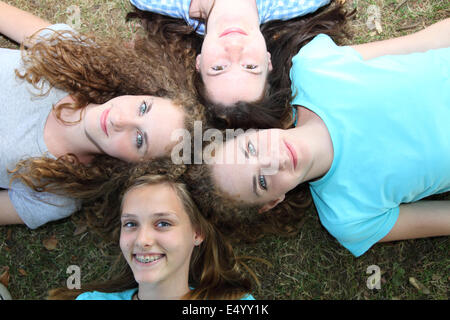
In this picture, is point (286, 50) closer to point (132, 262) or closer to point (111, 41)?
point (111, 41)

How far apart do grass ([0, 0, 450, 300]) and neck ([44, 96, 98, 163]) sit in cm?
81

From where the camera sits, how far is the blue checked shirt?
11.1ft

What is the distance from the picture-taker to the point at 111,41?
356 centimetres

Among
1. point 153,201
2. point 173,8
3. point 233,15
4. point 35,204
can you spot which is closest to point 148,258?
point 153,201

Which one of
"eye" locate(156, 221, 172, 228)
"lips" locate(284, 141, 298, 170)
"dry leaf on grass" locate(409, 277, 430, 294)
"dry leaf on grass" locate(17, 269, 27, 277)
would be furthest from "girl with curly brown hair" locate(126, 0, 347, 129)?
"dry leaf on grass" locate(17, 269, 27, 277)

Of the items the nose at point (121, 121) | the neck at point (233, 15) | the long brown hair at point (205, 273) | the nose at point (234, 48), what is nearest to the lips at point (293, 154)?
the nose at point (234, 48)

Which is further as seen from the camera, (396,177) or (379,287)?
(379,287)

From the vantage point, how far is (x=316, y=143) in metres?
2.85

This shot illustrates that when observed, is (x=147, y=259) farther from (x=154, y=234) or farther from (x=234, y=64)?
(x=234, y=64)

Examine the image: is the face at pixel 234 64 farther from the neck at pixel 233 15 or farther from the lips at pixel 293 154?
the lips at pixel 293 154

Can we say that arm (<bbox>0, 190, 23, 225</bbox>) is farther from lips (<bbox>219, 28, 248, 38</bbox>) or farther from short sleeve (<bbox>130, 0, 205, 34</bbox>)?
lips (<bbox>219, 28, 248, 38</bbox>)
